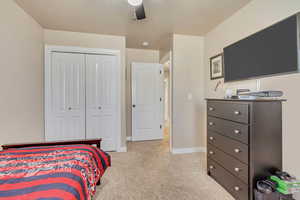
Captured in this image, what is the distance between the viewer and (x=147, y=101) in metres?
4.01

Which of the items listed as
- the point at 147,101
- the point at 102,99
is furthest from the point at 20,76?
the point at 147,101

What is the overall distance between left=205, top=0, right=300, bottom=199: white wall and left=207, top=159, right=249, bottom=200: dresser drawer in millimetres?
543

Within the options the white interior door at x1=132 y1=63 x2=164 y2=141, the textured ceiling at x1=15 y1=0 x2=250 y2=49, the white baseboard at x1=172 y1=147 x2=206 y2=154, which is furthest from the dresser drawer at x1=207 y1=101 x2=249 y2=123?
the white interior door at x1=132 y1=63 x2=164 y2=141

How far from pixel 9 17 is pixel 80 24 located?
0.97 m

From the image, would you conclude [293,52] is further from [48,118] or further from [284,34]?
[48,118]

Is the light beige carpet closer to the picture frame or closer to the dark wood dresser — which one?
the dark wood dresser

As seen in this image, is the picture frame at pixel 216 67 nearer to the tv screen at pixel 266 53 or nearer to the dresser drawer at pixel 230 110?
the tv screen at pixel 266 53

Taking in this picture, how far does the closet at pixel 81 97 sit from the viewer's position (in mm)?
2822

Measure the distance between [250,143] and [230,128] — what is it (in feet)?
0.93

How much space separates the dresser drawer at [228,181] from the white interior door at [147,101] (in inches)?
82.8

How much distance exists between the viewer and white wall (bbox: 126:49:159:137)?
13.0 feet

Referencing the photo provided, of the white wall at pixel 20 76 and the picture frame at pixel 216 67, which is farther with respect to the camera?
the picture frame at pixel 216 67

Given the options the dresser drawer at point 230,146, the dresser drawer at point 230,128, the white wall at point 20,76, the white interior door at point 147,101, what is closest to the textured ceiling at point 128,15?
the white wall at point 20,76

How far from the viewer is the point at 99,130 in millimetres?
3039
